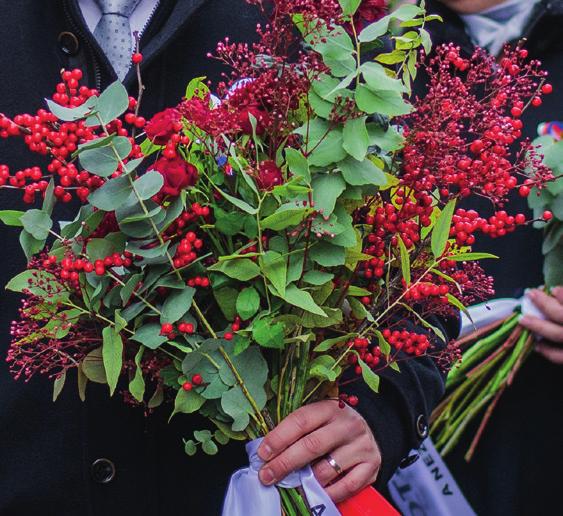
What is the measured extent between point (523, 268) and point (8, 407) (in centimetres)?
141

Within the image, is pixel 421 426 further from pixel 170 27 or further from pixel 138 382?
pixel 170 27

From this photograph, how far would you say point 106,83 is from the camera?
4.65 ft

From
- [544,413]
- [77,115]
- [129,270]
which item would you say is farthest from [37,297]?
[544,413]

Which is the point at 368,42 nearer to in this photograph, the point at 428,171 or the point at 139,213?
the point at 428,171

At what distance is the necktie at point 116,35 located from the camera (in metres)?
1.44

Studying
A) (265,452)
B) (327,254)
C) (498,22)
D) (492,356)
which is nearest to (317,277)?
(327,254)

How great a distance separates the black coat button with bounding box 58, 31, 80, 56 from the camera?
143cm

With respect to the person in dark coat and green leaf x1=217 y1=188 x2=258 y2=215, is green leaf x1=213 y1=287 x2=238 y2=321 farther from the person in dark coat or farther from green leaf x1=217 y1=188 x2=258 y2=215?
the person in dark coat

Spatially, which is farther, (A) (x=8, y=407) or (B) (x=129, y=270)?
(A) (x=8, y=407)

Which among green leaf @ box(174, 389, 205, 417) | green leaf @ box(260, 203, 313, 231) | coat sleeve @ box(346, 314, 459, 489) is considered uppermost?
green leaf @ box(260, 203, 313, 231)

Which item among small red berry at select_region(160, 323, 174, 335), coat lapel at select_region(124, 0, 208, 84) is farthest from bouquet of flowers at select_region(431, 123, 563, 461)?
small red berry at select_region(160, 323, 174, 335)

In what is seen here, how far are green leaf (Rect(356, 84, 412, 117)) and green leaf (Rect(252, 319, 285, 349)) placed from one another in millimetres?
272

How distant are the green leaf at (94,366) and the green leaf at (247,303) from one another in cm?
19

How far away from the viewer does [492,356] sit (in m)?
2.26
